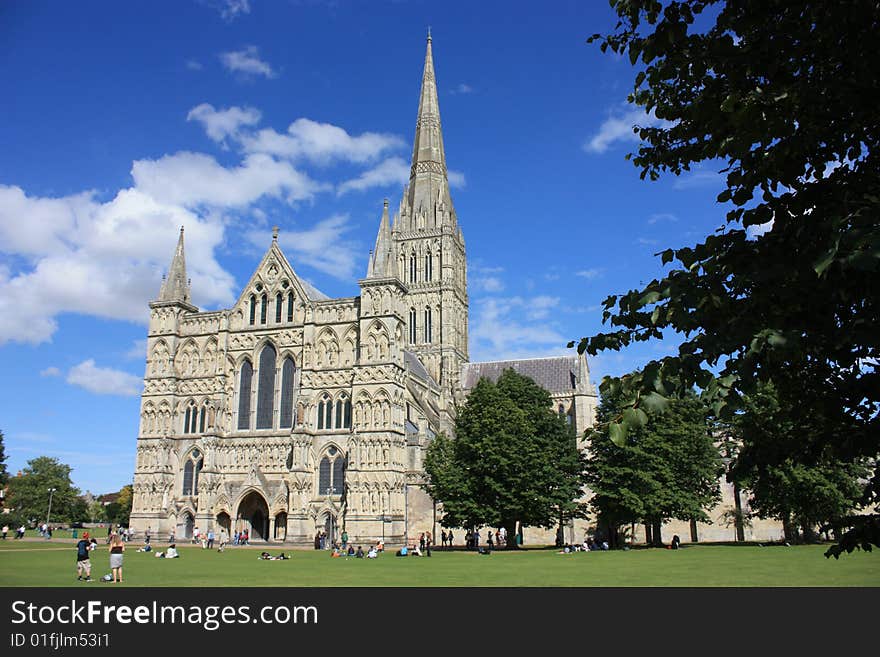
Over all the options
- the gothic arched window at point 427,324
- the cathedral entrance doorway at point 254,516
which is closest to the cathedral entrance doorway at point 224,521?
the cathedral entrance doorway at point 254,516

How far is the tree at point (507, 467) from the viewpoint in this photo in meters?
44.1

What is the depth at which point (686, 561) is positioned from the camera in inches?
1148

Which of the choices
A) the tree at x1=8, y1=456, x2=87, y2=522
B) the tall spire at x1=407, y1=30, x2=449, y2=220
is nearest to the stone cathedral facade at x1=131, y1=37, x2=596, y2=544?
the tall spire at x1=407, y1=30, x2=449, y2=220

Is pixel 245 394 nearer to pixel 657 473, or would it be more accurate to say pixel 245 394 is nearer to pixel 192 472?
pixel 192 472

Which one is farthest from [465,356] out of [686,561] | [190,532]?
[686,561]

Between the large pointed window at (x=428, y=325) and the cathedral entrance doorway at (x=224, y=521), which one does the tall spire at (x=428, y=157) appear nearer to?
the large pointed window at (x=428, y=325)

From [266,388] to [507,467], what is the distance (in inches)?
878

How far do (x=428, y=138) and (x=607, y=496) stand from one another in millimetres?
59733

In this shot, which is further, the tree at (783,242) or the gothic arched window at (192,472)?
the gothic arched window at (192,472)

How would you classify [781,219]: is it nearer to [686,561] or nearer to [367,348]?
[686,561]

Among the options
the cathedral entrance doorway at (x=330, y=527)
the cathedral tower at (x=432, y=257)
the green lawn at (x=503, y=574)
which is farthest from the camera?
the cathedral tower at (x=432, y=257)

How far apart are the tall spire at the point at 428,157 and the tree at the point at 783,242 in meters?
82.8

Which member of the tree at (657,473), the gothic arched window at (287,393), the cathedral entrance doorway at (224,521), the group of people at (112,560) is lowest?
the group of people at (112,560)
